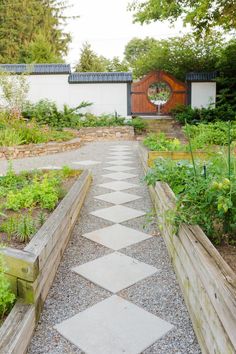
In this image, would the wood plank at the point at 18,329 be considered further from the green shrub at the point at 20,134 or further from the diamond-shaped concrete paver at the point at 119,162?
the green shrub at the point at 20,134

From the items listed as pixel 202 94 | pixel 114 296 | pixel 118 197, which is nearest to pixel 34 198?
pixel 118 197

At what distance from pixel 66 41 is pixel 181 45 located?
13873 mm

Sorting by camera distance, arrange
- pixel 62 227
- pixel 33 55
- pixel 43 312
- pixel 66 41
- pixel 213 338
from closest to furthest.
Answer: pixel 213 338 < pixel 43 312 < pixel 62 227 < pixel 33 55 < pixel 66 41

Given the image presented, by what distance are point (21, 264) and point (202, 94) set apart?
11.3 m

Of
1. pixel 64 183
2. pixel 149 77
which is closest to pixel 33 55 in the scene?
pixel 149 77

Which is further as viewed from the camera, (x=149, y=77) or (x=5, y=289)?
(x=149, y=77)

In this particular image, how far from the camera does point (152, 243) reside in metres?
2.60

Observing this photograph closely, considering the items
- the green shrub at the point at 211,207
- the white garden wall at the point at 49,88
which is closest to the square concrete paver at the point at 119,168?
the green shrub at the point at 211,207

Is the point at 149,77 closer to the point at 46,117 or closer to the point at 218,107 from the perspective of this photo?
the point at 218,107

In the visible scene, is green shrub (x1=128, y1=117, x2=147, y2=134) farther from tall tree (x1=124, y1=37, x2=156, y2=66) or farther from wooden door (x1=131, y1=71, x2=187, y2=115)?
tall tree (x1=124, y1=37, x2=156, y2=66)

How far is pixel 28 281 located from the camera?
5.07ft

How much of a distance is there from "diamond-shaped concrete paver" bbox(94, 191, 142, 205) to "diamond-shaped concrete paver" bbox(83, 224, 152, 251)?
742 millimetres

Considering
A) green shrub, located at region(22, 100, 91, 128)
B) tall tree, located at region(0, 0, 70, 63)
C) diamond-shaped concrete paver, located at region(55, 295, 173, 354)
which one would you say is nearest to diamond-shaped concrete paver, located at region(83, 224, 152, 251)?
diamond-shaped concrete paver, located at region(55, 295, 173, 354)

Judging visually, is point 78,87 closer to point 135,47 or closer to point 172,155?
point 172,155
